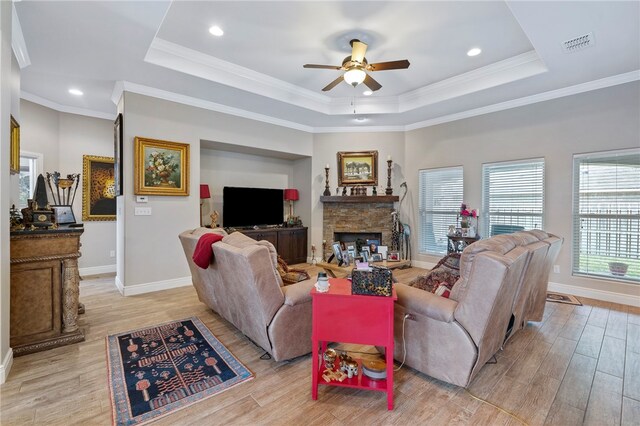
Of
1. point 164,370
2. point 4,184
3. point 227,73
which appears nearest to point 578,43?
point 227,73

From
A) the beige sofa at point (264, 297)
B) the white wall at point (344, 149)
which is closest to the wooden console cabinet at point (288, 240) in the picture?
the white wall at point (344, 149)

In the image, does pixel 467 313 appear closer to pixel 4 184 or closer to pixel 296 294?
pixel 296 294

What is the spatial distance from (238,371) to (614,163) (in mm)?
5343

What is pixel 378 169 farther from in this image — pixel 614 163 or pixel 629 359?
pixel 629 359

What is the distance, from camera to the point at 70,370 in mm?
2266

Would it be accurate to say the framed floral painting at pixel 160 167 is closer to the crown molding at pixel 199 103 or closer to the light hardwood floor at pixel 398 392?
the crown molding at pixel 199 103

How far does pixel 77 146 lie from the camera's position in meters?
5.10

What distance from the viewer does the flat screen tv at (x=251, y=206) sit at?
5.55m

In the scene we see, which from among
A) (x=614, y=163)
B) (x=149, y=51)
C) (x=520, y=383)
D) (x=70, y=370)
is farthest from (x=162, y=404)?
(x=614, y=163)

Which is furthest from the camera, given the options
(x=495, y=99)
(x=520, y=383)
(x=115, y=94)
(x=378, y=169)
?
(x=378, y=169)

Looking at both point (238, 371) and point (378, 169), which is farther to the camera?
point (378, 169)

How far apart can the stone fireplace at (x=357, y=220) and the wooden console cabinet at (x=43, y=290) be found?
4.32 metres

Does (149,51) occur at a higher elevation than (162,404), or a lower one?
higher

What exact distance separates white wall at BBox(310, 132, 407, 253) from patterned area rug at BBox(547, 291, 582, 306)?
3.11 metres
